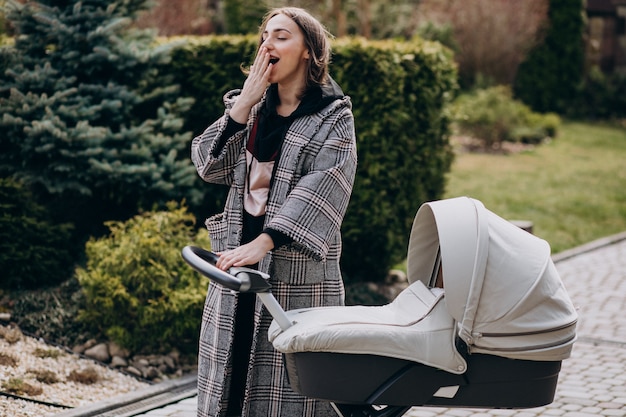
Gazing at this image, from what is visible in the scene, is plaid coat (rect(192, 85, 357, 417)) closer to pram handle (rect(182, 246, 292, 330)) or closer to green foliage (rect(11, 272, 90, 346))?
pram handle (rect(182, 246, 292, 330))

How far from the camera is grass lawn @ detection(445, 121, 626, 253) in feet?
36.5

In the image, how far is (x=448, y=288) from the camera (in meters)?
2.95

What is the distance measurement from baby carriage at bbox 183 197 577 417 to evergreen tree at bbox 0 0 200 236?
380 centimetres

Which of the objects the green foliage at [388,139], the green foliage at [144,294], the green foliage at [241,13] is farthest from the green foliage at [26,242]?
the green foliage at [241,13]

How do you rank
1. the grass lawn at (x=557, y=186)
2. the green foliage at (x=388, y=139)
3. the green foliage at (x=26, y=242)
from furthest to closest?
the grass lawn at (x=557, y=186)
the green foliage at (x=388, y=139)
the green foliage at (x=26, y=242)

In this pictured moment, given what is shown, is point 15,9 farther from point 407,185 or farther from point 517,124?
point 517,124

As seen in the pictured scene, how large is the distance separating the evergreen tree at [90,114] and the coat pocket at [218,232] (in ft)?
10.2

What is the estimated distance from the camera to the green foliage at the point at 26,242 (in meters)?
6.25

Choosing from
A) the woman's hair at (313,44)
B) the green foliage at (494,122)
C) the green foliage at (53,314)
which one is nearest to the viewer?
the woman's hair at (313,44)

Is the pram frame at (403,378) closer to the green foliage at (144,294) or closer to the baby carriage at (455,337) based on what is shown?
the baby carriage at (455,337)

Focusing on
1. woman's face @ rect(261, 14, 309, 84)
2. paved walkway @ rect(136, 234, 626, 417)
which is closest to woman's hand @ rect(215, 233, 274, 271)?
woman's face @ rect(261, 14, 309, 84)

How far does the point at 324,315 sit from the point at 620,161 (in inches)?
542

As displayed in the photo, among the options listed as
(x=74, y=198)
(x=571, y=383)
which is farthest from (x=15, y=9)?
(x=571, y=383)

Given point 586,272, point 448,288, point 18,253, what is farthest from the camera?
point 586,272
